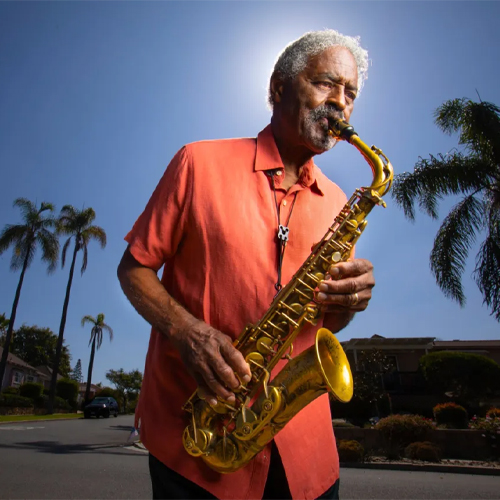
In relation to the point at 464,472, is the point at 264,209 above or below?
above

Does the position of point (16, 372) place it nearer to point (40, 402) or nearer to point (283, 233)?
point (40, 402)

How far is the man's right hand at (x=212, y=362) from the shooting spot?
155 centimetres

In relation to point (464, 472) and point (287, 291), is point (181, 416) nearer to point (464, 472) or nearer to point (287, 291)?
point (287, 291)

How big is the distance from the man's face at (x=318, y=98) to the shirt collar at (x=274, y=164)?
3.6 inches

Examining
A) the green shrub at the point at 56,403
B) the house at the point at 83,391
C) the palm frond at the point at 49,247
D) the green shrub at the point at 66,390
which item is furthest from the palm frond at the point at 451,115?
the house at the point at 83,391

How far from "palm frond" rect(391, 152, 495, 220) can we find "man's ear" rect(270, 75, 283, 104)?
13.8 meters

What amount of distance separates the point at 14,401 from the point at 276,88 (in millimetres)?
41680

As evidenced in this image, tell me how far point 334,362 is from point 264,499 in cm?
65

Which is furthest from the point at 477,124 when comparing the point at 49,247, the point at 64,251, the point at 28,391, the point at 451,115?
the point at 28,391

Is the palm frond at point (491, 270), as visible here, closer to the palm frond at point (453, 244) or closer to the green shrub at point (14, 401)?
the palm frond at point (453, 244)

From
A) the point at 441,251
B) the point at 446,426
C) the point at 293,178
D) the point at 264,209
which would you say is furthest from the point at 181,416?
the point at 446,426

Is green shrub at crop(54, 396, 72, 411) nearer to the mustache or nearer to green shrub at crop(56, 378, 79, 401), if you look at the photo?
green shrub at crop(56, 378, 79, 401)

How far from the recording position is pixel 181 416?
1764mm

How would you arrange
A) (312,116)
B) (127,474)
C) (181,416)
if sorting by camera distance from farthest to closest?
(127,474) < (312,116) < (181,416)
